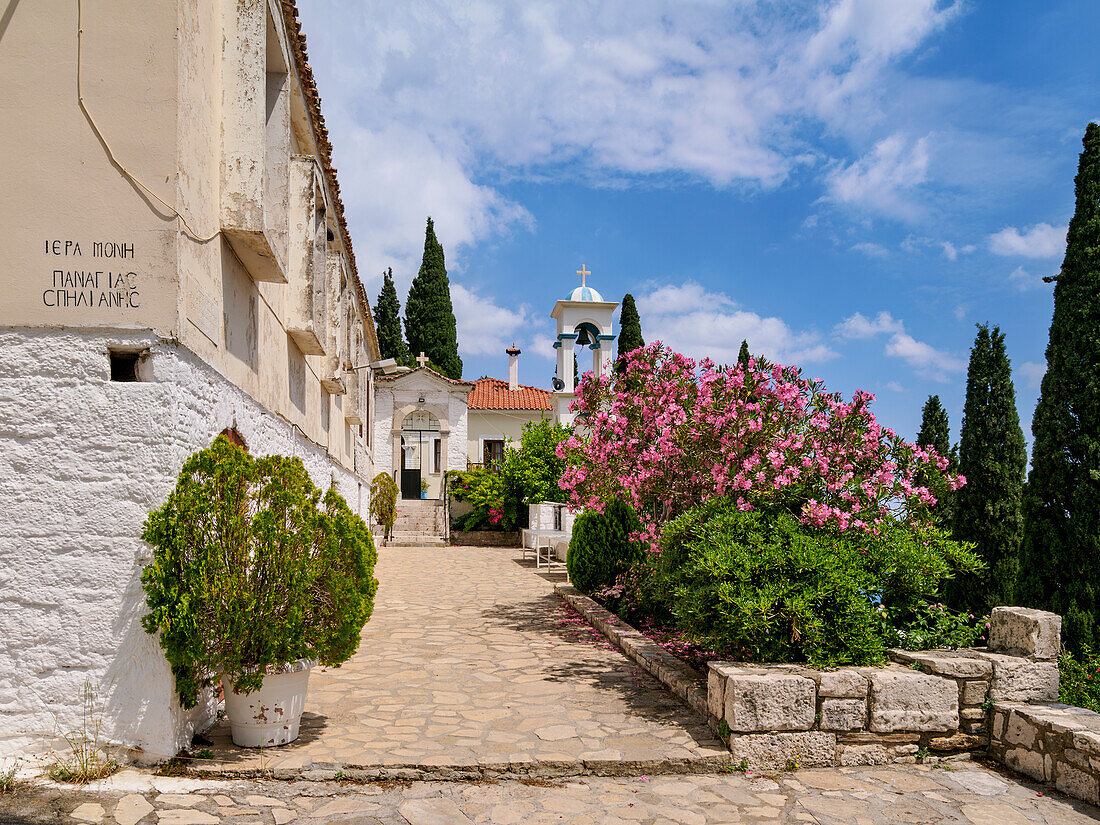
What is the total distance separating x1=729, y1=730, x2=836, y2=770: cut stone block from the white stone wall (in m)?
3.27

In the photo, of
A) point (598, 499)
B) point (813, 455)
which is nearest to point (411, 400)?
point (598, 499)

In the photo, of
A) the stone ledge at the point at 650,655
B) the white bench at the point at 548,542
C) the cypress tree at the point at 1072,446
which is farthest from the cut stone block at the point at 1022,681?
the white bench at the point at 548,542

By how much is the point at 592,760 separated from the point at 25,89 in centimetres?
500

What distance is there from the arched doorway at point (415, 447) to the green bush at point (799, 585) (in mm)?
22900

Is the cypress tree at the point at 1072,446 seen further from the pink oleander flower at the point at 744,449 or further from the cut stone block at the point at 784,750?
the cut stone block at the point at 784,750

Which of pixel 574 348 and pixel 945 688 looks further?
pixel 574 348

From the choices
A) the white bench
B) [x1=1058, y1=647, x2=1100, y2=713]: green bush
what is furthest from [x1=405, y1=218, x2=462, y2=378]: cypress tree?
[x1=1058, y1=647, x2=1100, y2=713]: green bush

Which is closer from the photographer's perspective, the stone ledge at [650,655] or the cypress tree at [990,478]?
the stone ledge at [650,655]

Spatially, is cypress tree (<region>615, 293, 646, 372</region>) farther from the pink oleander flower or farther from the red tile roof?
the pink oleander flower

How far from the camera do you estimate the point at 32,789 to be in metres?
3.73

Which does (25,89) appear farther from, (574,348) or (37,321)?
(574,348)

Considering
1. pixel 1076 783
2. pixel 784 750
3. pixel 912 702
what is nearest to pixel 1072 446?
pixel 912 702

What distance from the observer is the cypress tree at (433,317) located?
34459 mm

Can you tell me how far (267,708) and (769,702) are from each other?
118 inches
